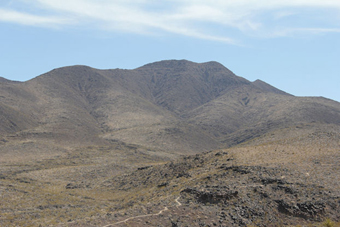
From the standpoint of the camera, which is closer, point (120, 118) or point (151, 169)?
point (151, 169)

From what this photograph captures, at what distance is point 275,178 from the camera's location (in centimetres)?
A: 3706

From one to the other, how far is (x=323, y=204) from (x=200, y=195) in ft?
32.8

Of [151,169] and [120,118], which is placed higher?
[120,118]

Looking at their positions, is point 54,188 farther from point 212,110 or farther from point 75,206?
point 212,110

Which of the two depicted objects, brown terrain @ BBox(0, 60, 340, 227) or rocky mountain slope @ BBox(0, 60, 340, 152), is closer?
brown terrain @ BBox(0, 60, 340, 227)

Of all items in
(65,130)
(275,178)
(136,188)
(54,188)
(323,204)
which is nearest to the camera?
(323,204)

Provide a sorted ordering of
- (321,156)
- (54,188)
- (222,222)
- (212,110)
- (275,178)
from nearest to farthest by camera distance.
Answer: (222,222)
(275,178)
(321,156)
(54,188)
(212,110)

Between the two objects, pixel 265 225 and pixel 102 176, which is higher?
pixel 265 225

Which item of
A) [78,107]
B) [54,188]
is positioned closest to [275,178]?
[54,188]

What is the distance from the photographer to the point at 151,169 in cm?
6356

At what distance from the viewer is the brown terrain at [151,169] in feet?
101

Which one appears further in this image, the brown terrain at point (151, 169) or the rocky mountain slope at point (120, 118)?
the rocky mountain slope at point (120, 118)

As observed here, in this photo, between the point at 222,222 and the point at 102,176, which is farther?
the point at 102,176

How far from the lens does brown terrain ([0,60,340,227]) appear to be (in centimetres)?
3086
